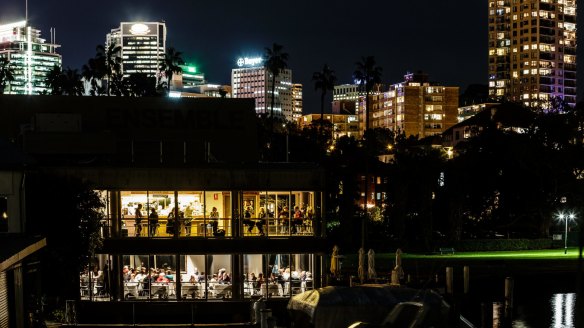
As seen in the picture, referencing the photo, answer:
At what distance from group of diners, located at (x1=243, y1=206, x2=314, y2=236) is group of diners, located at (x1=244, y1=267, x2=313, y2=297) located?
1.89m

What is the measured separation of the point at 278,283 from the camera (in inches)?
1468

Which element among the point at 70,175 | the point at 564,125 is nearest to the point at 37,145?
the point at 70,175

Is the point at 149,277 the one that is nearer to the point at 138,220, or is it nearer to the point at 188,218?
the point at 138,220

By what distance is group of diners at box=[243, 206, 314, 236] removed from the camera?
3759 centimetres

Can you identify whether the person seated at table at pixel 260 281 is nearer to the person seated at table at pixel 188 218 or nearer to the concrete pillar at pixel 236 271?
the concrete pillar at pixel 236 271

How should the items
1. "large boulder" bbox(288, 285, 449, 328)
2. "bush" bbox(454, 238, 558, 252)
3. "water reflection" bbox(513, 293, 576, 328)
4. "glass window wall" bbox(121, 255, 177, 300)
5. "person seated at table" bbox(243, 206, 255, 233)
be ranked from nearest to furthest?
"large boulder" bbox(288, 285, 449, 328)
"glass window wall" bbox(121, 255, 177, 300)
"person seated at table" bbox(243, 206, 255, 233)
"water reflection" bbox(513, 293, 576, 328)
"bush" bbox(454, 238, 558, 252)

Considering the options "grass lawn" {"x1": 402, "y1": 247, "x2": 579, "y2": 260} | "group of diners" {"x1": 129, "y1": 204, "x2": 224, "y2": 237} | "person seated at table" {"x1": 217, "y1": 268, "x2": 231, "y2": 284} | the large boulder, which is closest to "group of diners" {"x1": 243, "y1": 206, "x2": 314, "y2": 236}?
"group of diners" {"x1": 129, "y1": 204, "x2": 224, "y2": 237}

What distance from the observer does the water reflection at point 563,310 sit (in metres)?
40.3

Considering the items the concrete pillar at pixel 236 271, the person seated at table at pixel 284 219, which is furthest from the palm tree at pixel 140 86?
the concrete pillar at pixel 236 271

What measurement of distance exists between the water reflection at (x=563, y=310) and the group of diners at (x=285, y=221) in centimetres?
1329

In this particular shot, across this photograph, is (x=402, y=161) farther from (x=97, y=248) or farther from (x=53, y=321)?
(x=53, y=321)

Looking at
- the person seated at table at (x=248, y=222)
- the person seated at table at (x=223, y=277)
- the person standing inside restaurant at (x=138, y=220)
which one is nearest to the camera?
the person standing inside restaurant at (x=138, y=220)

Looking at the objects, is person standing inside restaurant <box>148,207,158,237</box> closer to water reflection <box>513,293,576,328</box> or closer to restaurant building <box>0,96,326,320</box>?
restaurant building <box>0,96,326,320</box>

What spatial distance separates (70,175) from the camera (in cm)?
3628
